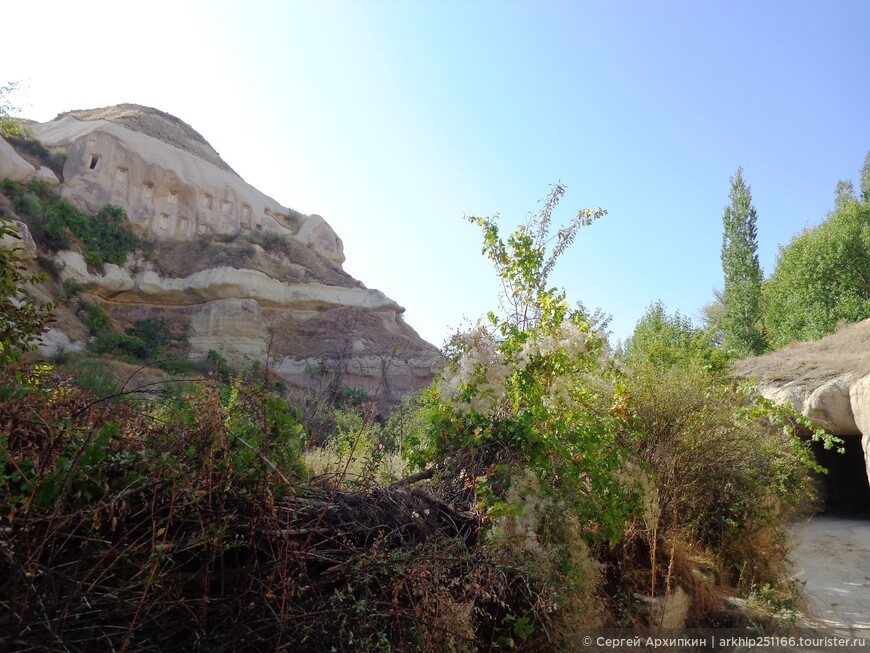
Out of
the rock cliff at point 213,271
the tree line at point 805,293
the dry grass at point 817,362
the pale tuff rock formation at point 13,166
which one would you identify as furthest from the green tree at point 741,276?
the pale tuff rock formation at point 13,166

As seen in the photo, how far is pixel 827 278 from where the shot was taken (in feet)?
80.7

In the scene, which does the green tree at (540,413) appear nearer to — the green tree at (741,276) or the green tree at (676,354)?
the green tree at (676,354)

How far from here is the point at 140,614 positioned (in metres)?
1.72

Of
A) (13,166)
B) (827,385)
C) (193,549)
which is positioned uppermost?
(13,166)

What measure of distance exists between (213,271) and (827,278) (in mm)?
29263

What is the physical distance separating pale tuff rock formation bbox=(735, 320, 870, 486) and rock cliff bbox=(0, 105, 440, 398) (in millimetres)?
16685

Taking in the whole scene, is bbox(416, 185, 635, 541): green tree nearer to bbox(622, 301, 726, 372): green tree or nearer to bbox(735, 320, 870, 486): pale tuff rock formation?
bbox(622, 301, 726, 372): green tree

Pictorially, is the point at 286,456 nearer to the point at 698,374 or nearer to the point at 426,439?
the point at 426,439

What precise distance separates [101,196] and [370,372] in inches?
692

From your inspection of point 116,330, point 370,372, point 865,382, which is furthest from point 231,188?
point 865,382

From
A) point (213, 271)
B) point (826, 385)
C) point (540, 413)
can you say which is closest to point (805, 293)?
point (826, 385)

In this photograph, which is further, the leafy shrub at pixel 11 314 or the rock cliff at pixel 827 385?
the rock cliff at pixel 827 385

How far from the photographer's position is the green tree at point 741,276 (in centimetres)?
2894

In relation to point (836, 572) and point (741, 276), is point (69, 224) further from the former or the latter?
point (741, 276)
